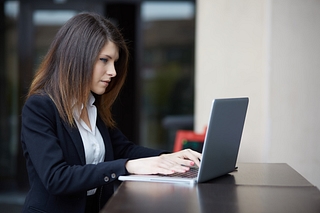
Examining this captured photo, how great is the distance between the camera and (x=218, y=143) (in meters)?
2.18

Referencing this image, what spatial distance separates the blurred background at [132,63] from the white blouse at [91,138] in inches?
173

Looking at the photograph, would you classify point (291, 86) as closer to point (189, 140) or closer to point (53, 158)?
point (189, 140)

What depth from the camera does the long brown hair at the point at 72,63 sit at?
248cm

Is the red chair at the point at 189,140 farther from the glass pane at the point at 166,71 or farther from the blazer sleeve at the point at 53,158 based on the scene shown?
the glass pane at the point at 166,71

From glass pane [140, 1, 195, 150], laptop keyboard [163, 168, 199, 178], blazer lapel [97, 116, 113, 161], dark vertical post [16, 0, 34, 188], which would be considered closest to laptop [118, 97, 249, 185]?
laptop keyboard [163, 168, 199, 178]

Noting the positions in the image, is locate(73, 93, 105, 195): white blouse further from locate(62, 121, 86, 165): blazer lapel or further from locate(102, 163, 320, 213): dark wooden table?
locate(102, 163, 320, 213): dark wooden table

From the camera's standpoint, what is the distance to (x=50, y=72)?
255 cm

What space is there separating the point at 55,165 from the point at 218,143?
63 centimetres

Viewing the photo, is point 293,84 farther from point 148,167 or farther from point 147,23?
point 147,23

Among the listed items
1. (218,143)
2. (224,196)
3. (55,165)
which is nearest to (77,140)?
(55,165)

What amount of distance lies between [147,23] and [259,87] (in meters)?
3.39

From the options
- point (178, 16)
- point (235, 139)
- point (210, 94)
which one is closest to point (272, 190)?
point (235, 139)

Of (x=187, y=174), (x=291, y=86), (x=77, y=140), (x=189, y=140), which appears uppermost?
(x=291, y=86)

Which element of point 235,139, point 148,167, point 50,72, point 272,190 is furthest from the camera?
point 50,72
